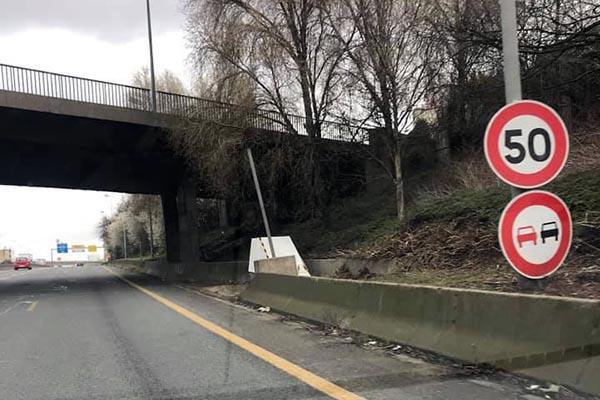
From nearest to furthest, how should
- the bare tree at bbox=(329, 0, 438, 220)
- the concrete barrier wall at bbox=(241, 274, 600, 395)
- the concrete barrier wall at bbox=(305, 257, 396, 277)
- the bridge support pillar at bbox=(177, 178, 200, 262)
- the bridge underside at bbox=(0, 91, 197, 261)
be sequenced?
the concrete barrier wall at bbox=(241, 274, 600, 395) → the concrete barrier wall at bbox=(305, 257, 396, 277) → the bare tree at bbox=(329, 0, 438, 220) → the bridge underside at bbox=(0, 91, 197, 261) → the bridge support pillar at bbox=(177, 178, 200, 262)

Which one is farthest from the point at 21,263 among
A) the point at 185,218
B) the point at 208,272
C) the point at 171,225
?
the point at 208,272

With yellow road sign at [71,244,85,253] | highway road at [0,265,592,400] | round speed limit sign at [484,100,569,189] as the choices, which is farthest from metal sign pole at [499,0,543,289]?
yellow road sign at [71,244,85,253]

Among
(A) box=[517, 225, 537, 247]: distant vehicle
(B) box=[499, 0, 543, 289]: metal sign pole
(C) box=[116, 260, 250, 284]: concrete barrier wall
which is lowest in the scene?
(C) box=[116, 260, 250, 284]: concrete barrier wall

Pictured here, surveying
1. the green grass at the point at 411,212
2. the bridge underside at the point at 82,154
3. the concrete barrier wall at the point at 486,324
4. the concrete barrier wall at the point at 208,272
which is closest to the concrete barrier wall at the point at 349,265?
the green grass at the point at 411,212

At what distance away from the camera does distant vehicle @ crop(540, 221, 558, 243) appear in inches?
240

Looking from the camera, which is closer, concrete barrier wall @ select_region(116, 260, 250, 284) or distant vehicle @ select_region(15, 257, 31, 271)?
concrete barrier wall @ select_region(116, 260, 250, 284)

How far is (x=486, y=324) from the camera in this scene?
21.8 feet

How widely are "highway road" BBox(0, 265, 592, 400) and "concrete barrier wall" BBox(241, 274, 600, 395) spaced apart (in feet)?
0.78

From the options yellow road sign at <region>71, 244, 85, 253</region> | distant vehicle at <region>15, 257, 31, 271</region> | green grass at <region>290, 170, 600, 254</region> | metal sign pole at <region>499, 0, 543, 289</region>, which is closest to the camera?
metal sign pole at <region>499, 0, 543, 289</region>

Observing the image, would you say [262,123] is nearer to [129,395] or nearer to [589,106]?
[589,106]

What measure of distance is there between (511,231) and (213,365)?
3.83 metres

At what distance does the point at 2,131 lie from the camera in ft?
83.7

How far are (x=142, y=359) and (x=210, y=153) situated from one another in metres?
16.1

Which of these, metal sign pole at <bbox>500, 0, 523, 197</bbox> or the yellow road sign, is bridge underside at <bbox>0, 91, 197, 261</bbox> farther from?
the yellow road sign
